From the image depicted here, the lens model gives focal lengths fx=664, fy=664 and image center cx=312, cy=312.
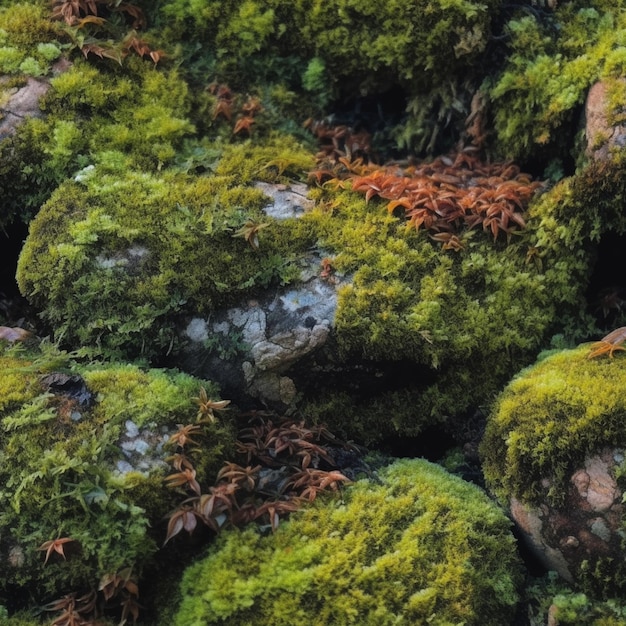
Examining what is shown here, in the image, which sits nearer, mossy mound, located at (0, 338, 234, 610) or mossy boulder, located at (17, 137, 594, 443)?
mossy mound, located at (0, 338, 234, 610)

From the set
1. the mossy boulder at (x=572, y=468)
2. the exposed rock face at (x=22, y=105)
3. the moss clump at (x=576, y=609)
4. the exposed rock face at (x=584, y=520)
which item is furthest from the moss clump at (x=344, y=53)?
the moss clump at (x=576, y=609)

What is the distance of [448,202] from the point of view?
5.39m

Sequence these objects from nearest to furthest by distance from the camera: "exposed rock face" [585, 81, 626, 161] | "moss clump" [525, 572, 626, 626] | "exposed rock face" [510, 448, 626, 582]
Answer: "moss clump" [525, 572, 626, 626], "exposed rock face" [510, 448, 626, 582], "exposed rock face" [585, 81, 626, 161]

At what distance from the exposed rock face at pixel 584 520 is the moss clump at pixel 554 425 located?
68 millimetres

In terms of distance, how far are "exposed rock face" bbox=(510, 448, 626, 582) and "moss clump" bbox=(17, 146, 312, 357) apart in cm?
243

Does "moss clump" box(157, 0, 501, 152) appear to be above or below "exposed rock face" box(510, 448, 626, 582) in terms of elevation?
above

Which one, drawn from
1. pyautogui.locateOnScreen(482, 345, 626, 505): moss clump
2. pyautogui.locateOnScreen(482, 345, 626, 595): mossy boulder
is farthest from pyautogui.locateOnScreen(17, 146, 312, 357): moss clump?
pyautogui.locateOnScreen(482, 345, 626, 595): mossy boulder

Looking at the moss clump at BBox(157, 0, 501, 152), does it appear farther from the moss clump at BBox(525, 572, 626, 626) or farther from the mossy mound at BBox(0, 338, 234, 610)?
the moss clump at BBox(525, 572, 626, 626)

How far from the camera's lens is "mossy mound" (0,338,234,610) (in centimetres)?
397

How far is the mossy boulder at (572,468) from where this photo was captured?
4.07 meters

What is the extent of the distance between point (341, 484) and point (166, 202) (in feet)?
8.50

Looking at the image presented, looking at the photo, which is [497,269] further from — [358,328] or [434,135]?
[434,135]

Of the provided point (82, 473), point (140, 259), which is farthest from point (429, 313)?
point (82, 473)

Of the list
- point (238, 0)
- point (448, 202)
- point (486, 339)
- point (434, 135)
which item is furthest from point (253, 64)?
point (486, 339)
